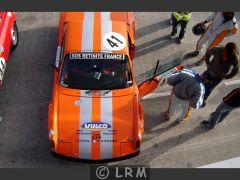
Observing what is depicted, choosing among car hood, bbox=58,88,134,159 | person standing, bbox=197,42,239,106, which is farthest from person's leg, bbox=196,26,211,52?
car hood, bbox=58,88,134,159

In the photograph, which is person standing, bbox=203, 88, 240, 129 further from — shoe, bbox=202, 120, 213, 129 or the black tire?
the black tire

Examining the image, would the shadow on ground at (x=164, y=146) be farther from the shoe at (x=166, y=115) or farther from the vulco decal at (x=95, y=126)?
the vulco decal at (x=95, y=126)

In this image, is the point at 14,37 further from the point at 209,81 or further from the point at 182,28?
the point at 209,81

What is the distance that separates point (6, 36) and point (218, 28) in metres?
4.50

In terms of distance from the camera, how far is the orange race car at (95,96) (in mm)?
7695

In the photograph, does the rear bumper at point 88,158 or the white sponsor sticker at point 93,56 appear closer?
the rear bumper at point 88,158

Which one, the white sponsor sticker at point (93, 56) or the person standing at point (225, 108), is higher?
the white sponsor sticker at point (93, 56)

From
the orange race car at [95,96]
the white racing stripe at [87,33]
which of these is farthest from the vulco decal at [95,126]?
the white racing stripe at [87,33]

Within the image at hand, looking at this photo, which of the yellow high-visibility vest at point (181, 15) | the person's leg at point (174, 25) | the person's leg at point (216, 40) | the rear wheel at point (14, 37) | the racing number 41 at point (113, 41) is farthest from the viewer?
the person's leg at point (174, 25)

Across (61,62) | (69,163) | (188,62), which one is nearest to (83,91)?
(61,62)

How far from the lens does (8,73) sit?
31.7 ft

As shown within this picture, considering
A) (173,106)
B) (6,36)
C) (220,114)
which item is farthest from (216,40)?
(6,36)

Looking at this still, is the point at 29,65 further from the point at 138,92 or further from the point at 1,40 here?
the point at 138,92

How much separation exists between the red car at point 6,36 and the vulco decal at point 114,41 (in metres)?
2.19
